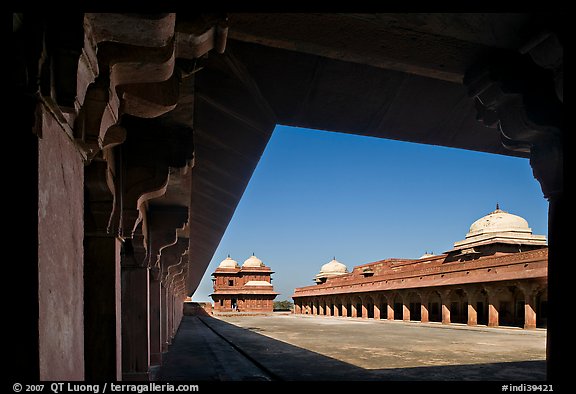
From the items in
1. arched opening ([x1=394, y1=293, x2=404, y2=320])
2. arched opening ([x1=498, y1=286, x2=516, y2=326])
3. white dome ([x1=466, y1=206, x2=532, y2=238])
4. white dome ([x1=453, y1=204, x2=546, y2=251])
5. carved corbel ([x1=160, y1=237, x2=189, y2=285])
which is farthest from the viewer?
arched opening ([x1=394, y1=293, x2=404, y2=320])

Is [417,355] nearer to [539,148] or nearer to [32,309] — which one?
[539,148]

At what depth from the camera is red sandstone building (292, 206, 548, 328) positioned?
18.9m

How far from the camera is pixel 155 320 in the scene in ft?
26.0

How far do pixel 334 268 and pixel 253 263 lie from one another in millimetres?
9460

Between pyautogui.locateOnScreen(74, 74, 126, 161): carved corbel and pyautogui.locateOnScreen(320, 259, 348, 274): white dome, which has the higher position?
pyautogui.locateOnScreen(74, 74, 126, 161): carved corbel

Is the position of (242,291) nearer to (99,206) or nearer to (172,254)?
(172,254)

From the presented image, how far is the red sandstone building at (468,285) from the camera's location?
18.9 m

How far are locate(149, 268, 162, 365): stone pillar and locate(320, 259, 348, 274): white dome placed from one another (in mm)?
45470

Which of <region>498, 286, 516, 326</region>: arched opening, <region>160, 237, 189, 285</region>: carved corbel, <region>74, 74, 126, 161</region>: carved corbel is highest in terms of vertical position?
<region>74, 74, 126, 161</region>: carved corbel

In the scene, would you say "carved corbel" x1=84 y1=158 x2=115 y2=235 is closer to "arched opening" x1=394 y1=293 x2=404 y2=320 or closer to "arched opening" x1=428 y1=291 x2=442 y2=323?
"arched opening" x1=428 y1=291 x2=442 y2=323

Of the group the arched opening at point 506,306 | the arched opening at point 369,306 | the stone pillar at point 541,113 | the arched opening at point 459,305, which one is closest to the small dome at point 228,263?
the arched opening at point 369,306

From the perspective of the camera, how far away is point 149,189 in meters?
4.17

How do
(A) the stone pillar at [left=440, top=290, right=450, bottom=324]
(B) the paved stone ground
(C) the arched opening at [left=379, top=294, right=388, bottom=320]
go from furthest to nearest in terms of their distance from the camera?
(C) the arched opening at [left=379, top=294, right=388, bottom=320] < (A) the stone pillar at [left=440, top=290, right=450, bottom=324] < (B) the paved stone ground

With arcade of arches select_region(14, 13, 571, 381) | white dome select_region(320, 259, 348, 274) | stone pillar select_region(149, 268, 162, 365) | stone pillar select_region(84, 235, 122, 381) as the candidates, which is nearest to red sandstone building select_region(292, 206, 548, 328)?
white dome select_region(320, 259, 348, 274)
